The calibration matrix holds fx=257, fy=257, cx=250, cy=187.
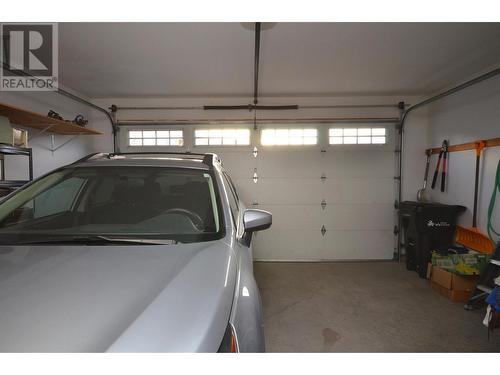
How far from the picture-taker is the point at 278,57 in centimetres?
323

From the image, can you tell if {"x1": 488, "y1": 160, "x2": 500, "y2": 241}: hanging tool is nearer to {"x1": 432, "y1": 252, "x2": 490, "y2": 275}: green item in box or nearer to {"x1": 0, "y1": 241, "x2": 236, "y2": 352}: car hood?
{"x1": 432, "y1": 252, "x2": 490, "y2": 275}: green item in box

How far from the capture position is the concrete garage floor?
2295 mm

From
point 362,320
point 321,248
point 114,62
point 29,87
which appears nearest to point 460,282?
point 362,320

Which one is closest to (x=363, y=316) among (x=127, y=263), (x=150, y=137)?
(x=127, y=263)

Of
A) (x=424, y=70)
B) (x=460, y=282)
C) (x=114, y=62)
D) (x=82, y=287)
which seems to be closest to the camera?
(x=82, y=287)

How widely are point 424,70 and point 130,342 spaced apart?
454cm

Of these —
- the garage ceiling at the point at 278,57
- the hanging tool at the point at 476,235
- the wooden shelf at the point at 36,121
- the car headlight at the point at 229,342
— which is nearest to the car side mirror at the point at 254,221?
the car headlight at the point at 229,342

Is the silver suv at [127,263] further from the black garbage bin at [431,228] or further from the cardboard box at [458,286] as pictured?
the black garbage bin at [431,228]

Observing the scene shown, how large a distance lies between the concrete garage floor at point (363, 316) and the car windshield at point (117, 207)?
152 cm

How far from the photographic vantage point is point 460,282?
3139 millimetres

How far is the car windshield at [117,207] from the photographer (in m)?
1.32

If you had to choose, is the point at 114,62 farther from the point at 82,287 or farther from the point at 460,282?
the point at 460,282

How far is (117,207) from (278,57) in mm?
2695

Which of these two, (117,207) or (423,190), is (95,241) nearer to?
(117,207)
